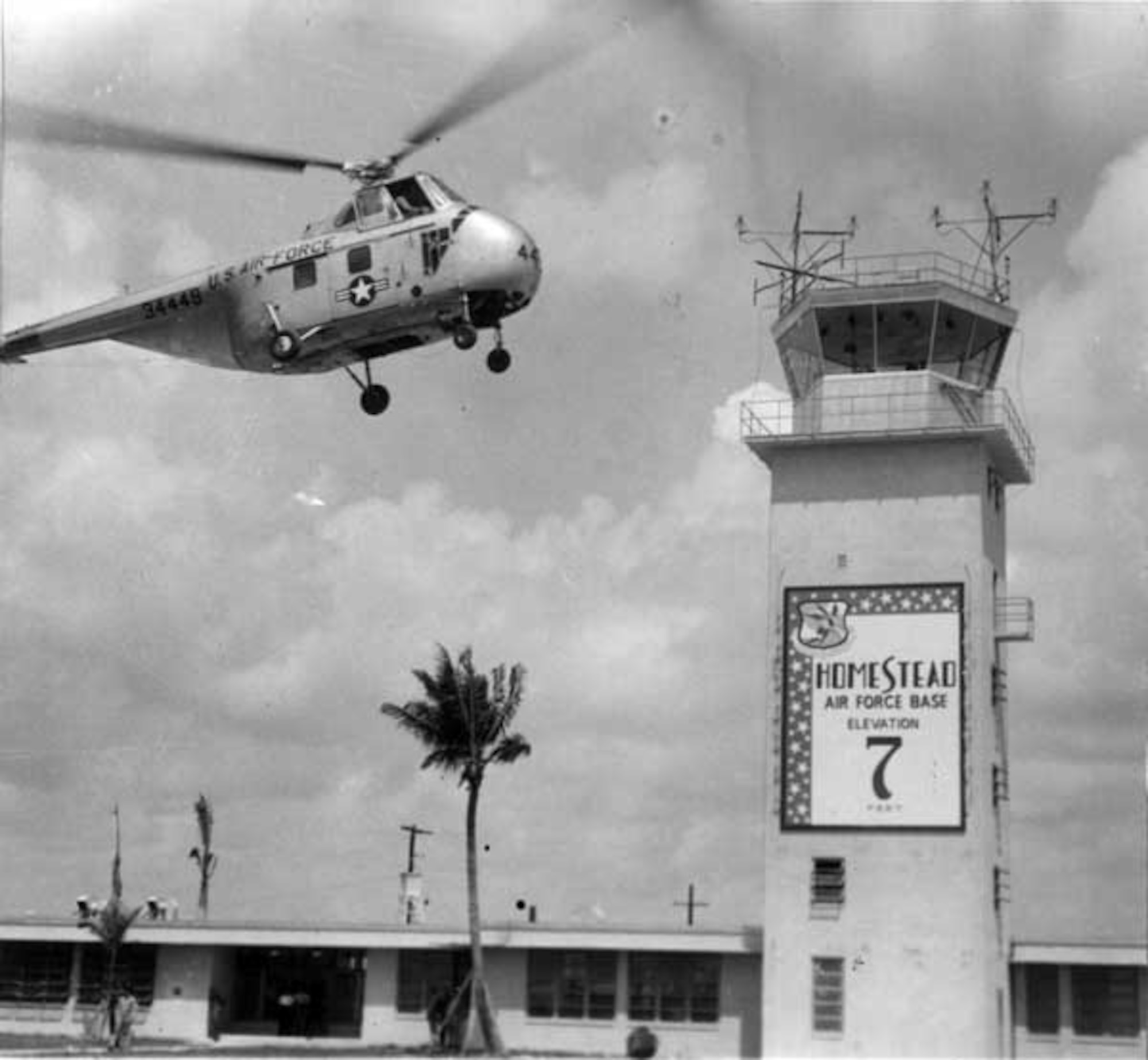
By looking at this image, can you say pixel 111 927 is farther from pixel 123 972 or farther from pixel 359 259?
pixel 359 259

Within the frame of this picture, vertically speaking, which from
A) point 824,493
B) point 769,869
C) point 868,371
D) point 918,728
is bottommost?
point 769,869

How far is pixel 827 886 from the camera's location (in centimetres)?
4900

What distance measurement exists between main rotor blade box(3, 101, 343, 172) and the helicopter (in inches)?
0.9

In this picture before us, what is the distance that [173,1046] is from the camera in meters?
52.4

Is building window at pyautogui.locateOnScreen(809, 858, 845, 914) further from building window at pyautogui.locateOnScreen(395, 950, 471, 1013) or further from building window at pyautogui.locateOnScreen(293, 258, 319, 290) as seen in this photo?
building window at pyautogui.locateOnScreen(293, 258, 319, 290)

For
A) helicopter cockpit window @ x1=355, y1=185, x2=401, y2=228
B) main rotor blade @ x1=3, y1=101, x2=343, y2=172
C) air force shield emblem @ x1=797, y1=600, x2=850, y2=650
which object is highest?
main rotor blade @ x1=3, y1=101, x2=343, y2=172

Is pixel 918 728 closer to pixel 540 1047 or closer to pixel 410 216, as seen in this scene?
pixel 540 1047

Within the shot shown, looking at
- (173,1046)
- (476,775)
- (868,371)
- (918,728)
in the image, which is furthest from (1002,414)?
(173,1046)

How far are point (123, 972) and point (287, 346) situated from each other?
20942mm

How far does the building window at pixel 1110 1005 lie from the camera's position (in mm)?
48219

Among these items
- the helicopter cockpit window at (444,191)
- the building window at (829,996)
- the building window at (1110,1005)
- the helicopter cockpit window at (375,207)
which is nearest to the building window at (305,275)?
the helicopter cockpit window at (375,207)

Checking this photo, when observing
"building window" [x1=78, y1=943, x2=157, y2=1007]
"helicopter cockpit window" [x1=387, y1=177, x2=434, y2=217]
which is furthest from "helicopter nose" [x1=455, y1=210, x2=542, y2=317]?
"building window" [x1=78, y1=943, x2=157, y2=1007]

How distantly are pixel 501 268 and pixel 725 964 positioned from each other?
19.7 meters

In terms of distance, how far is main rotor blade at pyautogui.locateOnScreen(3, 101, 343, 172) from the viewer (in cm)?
3866
